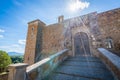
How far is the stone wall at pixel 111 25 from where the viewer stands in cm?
747

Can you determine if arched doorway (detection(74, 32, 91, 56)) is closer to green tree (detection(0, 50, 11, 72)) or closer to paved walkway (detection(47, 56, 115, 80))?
paved walkway (detection(47, 56, 115, 80))

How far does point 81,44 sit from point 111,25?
364cm

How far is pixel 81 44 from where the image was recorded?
28.2 feet

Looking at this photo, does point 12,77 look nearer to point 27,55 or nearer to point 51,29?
point 51,29

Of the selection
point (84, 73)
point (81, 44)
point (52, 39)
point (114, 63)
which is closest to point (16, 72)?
point (84, 73)

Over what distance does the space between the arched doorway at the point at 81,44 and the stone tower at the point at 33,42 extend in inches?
274

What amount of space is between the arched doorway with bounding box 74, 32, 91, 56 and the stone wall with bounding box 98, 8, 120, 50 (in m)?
A: 1.71

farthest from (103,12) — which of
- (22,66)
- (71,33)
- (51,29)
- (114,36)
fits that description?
(22,66)

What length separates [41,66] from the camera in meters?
3.19

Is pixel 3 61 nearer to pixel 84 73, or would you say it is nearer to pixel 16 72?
pixel 16 72

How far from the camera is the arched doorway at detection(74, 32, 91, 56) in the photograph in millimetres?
8281

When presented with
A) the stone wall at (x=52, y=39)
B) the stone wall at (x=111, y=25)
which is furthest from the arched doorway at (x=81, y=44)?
the stone wall at (x=52, y=39)

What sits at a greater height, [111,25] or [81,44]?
[111,25]

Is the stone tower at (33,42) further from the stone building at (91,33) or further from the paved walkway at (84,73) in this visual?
the paved walkway at (84,73)
